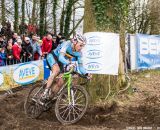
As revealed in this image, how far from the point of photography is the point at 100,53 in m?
11.2

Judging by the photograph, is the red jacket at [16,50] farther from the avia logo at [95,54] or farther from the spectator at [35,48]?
the avia logo at [95,54]

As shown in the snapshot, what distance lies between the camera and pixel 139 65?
20.6 m

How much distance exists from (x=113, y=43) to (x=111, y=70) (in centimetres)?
72

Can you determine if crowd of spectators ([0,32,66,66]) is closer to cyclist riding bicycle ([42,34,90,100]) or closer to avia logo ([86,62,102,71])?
avia logo ([86,62,102,71])

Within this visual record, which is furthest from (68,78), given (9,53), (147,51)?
(147,51)

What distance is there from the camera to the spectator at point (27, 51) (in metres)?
16.2

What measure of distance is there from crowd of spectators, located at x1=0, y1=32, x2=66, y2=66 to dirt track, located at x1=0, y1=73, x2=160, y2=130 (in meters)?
2.64

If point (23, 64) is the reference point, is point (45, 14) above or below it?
above

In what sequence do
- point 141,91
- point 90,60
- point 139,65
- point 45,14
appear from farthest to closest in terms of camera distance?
point 45,14
point 139,65
point 141,91
point 90,60

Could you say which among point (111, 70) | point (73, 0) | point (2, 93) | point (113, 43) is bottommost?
point (2, 93)

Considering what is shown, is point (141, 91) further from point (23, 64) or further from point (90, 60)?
point (23, 64)

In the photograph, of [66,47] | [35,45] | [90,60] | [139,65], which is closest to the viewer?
[66,47]

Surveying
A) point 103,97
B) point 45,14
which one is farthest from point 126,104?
point 45,14

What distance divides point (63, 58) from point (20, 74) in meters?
5.90
